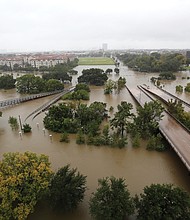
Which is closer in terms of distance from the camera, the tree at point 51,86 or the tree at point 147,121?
the tree at point 147,121

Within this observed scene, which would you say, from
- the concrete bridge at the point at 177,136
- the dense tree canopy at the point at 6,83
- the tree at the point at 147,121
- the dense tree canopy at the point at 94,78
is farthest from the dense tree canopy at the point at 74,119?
the dense tree canopy at the point at 6,83

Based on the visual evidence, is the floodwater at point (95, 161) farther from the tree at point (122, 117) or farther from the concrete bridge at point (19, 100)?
the concrete bridge at point (19, 100)

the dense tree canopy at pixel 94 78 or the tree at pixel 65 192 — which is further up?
the dense tree canopy at pixel 94 78

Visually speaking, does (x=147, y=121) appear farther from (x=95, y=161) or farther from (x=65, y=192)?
(x=65, y=192)

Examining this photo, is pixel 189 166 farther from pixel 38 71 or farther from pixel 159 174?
pixel 38 71

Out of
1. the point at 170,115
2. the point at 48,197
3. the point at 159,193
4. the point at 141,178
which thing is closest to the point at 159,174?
the point at 141,178

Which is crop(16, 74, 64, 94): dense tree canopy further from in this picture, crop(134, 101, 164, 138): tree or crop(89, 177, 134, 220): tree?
crop(89, 177, 134, 220): tree

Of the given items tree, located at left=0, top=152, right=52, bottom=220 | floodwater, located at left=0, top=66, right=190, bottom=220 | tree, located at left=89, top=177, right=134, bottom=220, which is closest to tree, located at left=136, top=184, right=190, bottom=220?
tree, located at left=89, top=177, right=134, bottom=220
